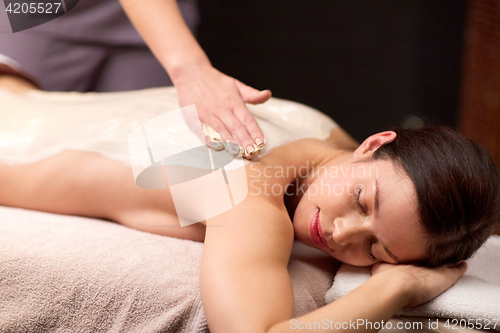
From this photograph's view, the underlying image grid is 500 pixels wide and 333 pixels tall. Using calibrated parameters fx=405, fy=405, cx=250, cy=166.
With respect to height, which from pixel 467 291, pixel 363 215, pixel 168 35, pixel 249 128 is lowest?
pixel 467 291

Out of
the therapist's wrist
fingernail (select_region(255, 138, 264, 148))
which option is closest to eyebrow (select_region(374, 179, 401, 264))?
fingernail (select_region(255, 138, 264, 148))

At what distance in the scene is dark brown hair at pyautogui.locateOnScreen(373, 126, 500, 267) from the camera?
719 millimetres

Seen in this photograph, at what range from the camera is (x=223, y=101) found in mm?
913

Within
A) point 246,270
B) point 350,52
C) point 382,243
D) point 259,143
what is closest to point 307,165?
point 259,143

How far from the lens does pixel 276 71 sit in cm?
202

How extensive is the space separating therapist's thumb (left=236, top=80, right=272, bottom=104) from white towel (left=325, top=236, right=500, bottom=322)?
41 cm

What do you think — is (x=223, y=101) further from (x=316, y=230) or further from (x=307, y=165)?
(x=316, y=230)

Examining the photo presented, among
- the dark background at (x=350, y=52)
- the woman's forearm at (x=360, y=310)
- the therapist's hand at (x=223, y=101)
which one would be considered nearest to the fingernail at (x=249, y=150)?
the therapist's hand at (x=223, y=101)

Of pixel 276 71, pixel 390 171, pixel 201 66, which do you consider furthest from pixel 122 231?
pixel 276 71

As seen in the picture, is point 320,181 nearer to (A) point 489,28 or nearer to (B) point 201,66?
(B) point 201,66

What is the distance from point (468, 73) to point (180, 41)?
1493mm

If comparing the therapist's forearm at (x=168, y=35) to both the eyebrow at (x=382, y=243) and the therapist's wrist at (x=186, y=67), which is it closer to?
the therapist's wrist at (x=186, y=67)

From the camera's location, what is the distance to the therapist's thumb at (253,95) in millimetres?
926

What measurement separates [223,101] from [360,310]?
52cm
